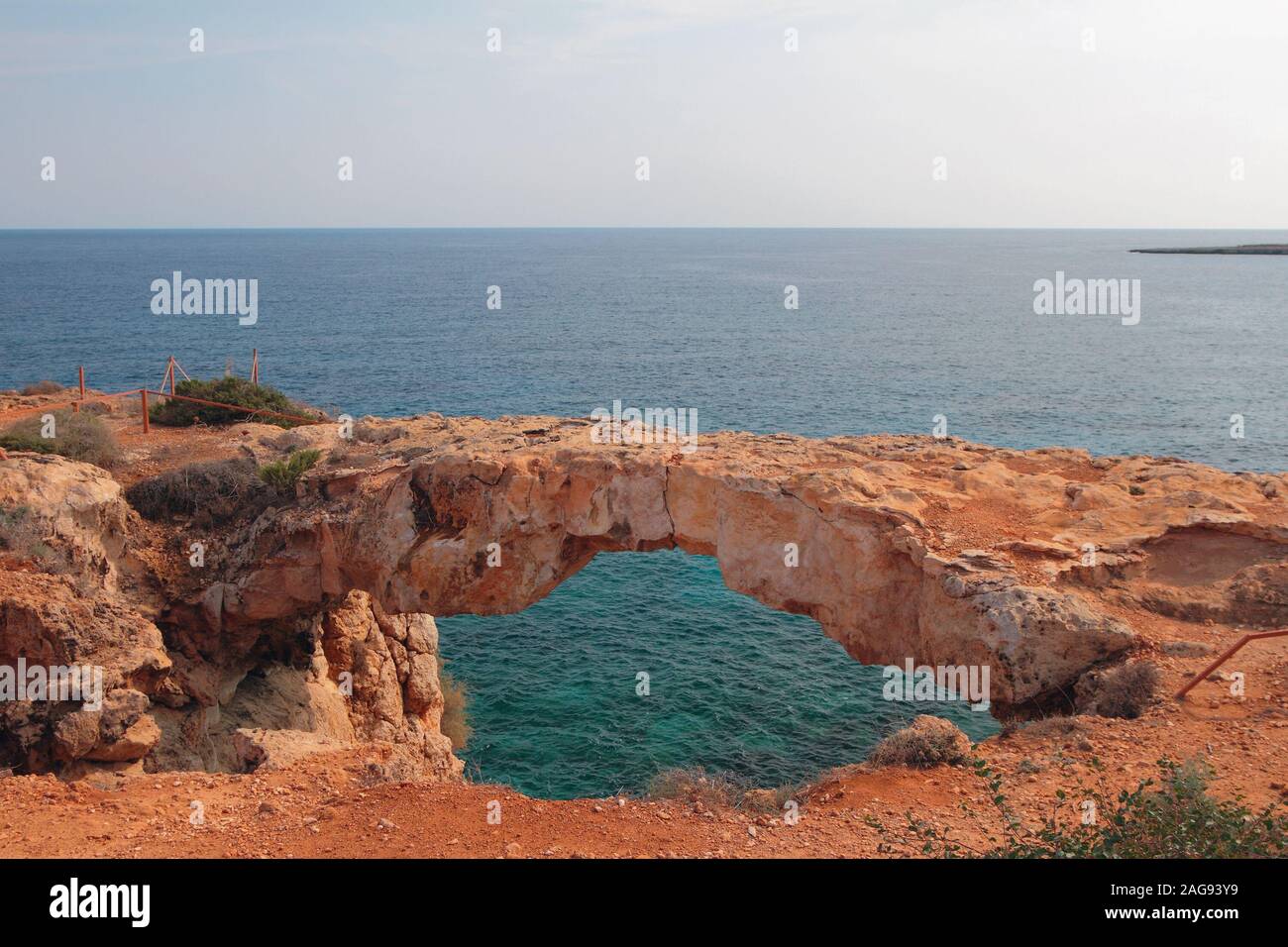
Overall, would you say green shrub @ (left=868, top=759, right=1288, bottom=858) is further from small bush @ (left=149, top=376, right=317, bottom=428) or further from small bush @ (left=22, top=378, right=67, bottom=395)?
small bush @ (left=22, top=378, right=67, bottom=395)

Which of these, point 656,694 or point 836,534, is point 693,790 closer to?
point 836,534

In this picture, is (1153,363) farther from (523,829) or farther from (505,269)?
(505,269)

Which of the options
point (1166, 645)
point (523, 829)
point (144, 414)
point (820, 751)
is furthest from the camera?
point (144, 414)

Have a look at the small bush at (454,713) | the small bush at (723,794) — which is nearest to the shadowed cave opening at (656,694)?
the small bush at (454,713)

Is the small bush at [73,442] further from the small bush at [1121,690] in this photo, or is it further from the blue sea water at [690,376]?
the small bush at [1121,690]

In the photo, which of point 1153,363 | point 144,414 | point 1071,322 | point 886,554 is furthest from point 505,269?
point 886,554

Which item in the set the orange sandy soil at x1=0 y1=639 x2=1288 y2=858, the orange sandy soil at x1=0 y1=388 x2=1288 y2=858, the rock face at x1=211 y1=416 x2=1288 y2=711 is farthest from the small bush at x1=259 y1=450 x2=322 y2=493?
the orange sandy soil at x1=0 y1=639 x2=1288 y2=858

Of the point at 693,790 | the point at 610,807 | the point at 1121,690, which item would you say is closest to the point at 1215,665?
the point at 1121,690

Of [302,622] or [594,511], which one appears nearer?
[594,511]
